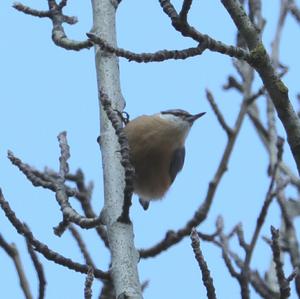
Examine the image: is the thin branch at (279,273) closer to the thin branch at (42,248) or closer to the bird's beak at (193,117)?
the thin branch at (42,248)

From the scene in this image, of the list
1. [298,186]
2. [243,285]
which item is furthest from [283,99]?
[298,186]

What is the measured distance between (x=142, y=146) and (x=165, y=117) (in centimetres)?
37

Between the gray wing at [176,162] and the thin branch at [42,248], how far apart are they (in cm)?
191

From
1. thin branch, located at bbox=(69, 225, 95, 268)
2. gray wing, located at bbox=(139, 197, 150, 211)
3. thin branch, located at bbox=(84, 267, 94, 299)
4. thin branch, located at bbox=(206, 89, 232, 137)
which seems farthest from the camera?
gray wing, located at bbox=(139, 197, 150, 211)

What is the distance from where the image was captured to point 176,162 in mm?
4359

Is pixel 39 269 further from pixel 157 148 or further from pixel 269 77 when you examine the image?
pixel 157 148

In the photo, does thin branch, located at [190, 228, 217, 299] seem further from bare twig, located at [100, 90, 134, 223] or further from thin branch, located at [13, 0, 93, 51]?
thin branch, located at [13, 0, 93, 51]

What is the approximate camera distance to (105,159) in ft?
9.21

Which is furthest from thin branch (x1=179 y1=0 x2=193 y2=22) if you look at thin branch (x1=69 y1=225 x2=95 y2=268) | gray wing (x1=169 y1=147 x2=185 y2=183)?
gray wing (x1=169 y1=147 x2=185 y2=183)

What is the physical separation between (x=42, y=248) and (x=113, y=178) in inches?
17.0

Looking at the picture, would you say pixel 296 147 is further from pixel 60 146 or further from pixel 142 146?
pixel 142 146

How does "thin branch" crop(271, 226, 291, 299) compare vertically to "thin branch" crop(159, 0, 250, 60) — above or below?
below

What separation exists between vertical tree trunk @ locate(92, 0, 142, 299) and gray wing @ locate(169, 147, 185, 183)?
123 cm

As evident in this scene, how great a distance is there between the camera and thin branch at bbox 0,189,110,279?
2.34 meters
